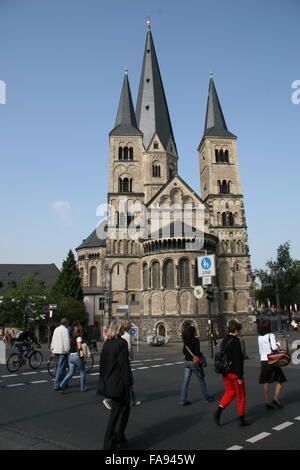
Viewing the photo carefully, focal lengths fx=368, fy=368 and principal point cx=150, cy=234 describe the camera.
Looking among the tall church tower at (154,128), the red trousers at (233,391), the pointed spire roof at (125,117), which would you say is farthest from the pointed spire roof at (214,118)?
the red trousers at (233,391)

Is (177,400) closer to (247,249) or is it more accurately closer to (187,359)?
(187,359)

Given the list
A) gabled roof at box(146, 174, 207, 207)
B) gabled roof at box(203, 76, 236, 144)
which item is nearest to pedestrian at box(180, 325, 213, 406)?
gabled roof at box(146, 174, 207, 207)

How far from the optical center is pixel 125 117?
5444cm

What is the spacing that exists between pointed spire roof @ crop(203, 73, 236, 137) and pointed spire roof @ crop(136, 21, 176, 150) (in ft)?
19.4

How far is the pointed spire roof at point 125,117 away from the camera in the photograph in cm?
5262

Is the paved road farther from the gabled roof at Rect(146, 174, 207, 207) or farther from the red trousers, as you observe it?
the gabled roof at Rect(146, 174, 207, 207)

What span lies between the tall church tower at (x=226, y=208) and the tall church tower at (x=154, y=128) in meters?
5.45

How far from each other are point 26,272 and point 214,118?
4511 centimetres

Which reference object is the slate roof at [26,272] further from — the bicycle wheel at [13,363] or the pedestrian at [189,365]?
the pedestrian at [189,365]

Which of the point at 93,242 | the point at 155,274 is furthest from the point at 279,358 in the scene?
the point at 93,242

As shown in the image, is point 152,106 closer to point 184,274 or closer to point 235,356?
point 184,274

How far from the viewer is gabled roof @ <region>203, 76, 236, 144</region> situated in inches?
2125

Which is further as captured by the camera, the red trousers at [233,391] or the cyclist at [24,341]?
the cyclist at [24,341]

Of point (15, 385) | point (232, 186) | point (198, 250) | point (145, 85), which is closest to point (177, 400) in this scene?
point (15, 385)
